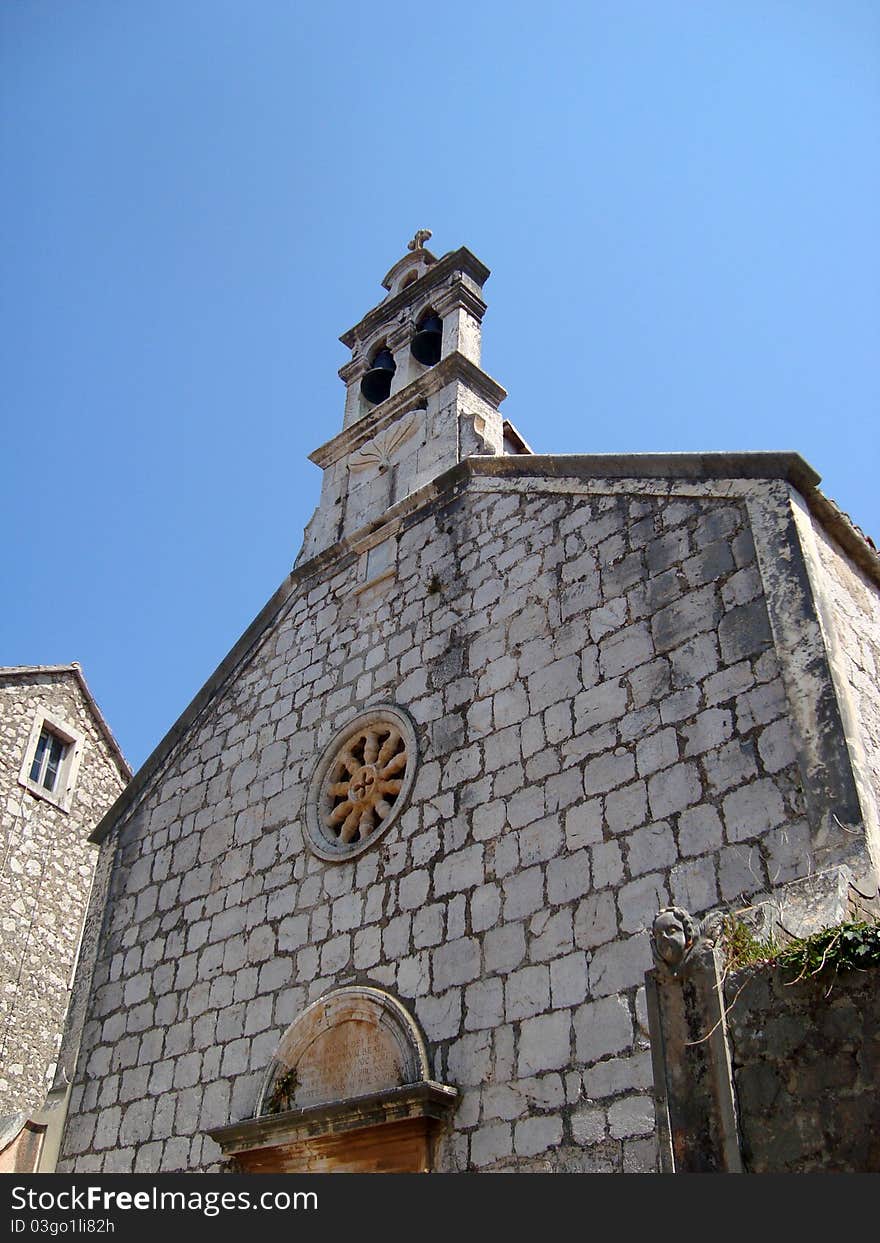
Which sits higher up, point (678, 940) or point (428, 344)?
point (428, 344)

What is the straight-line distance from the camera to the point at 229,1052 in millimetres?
7055

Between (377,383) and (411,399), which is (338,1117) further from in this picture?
(377,383)

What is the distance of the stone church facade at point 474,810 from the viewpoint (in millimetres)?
5234

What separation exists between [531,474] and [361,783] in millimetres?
2549

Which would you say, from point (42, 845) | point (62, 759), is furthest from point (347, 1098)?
point (62, 759)

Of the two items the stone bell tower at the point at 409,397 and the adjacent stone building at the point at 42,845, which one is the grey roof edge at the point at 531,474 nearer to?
the stone bell tower at the point at 409,397

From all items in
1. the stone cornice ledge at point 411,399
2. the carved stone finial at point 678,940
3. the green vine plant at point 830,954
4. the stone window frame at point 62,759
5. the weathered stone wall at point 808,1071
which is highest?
the stone cornice ledge at point 411,399

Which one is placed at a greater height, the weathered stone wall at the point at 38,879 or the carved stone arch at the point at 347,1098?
the weathered stone wall at the point at 38,879

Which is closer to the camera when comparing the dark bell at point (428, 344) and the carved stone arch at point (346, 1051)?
the carved stone arch at point (346, 1051)

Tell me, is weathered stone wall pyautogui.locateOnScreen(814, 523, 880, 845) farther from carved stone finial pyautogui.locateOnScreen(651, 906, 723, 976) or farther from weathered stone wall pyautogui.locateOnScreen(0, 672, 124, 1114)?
weathered stone wall pyautogui.locateOnScreen(0, 672, 124, 1114)

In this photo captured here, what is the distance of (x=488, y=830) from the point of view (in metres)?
6.36

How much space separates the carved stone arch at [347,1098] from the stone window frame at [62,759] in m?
7.06

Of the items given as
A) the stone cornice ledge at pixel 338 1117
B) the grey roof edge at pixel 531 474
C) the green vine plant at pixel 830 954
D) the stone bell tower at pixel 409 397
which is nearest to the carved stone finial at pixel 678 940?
the green vine plant at pixel 830 954

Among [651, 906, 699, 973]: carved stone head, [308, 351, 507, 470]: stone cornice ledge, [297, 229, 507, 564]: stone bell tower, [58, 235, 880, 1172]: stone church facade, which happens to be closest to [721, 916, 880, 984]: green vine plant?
[651, 906, 699, 973]: carved stone head
